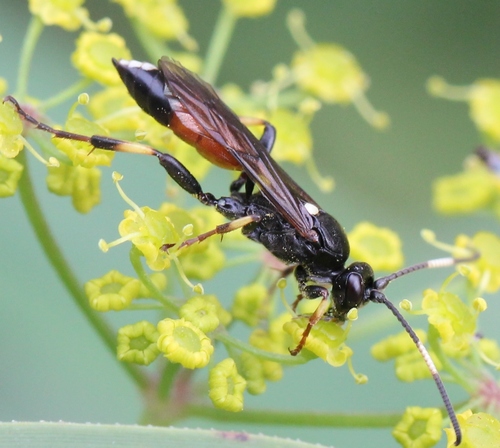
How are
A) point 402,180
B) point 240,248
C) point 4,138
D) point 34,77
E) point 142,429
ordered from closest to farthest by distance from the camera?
point 142,429, point 4,138, point 240,248, point 34,77, point 402,180

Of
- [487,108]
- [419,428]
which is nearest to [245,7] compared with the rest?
[487,108]

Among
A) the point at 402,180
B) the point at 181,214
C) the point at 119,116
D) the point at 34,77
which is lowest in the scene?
the point at 181,214

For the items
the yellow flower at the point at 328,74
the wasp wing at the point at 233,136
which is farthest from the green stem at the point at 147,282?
the yellow flower at the point at 328,74

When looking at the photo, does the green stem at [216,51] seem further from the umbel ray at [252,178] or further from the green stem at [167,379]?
the green stem at [167,379]

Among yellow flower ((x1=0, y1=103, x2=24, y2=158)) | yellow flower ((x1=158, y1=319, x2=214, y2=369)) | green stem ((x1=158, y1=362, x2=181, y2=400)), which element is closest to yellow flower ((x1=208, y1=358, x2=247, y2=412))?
yellow flower ((x1=158, y1=319, x2=214, y2=369))

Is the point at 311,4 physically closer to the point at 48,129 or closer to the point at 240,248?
the point at 240,248

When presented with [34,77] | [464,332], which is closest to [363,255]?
[464,332]
